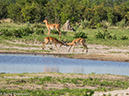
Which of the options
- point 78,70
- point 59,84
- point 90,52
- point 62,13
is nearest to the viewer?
point 59,84

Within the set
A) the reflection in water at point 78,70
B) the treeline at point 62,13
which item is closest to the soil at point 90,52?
the reflection in water at point 78,70

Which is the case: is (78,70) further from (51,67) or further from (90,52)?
(90,52)

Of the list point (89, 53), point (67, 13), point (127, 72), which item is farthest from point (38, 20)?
point (127, 72)

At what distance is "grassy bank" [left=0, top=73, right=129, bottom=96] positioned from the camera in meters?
7.49

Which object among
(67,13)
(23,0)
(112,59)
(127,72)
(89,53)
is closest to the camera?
(127,72)

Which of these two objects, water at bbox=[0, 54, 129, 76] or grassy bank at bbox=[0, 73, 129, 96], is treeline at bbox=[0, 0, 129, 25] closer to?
water at bbox=[0, 54, 129, 76]

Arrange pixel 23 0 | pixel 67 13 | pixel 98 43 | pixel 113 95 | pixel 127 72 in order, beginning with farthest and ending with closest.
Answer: pixel 23 0 < pixel 67 13 < pixel 98 43 < pixel 127 72 < pixel 113 95

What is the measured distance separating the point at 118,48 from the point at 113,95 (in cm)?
1271

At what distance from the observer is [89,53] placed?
17781mm

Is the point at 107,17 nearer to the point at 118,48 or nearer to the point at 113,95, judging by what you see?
the point at 118,48

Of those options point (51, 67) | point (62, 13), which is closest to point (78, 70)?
point (51, 67)

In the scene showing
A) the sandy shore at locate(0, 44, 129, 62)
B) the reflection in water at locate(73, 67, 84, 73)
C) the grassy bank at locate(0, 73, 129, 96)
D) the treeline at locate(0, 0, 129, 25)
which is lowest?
the sandy shore at locate(0, 44, 129, 62)

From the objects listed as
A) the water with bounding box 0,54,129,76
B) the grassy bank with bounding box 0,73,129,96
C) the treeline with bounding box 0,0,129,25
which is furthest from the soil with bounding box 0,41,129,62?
the treeline with bounding box 0,0,129,25

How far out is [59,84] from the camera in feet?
28.3
